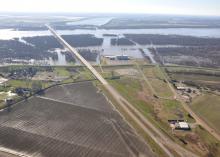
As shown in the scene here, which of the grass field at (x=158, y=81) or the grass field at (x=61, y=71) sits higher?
the grass field at (x=61, y=71)

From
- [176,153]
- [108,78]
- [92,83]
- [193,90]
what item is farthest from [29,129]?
[193,90]

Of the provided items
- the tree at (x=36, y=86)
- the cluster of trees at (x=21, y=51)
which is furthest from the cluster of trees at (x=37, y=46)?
the tree at (x=36, y=86)

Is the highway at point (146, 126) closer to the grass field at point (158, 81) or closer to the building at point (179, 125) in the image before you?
the building at point (179, 125)

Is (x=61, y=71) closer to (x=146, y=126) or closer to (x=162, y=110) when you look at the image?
(x=162, y=110)

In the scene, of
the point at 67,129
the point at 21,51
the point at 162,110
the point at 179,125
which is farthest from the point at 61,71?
the point at 179,125

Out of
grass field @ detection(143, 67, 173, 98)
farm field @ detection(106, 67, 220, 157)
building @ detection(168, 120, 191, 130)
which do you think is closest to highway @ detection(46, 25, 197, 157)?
farm field @ detection(106, 67, 220, 157)

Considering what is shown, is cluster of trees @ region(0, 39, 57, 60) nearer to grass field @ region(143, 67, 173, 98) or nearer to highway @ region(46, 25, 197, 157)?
grass field @ region(143, 67, 173, 98)

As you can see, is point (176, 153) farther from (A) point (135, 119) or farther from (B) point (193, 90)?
(B) point (193, 90)
